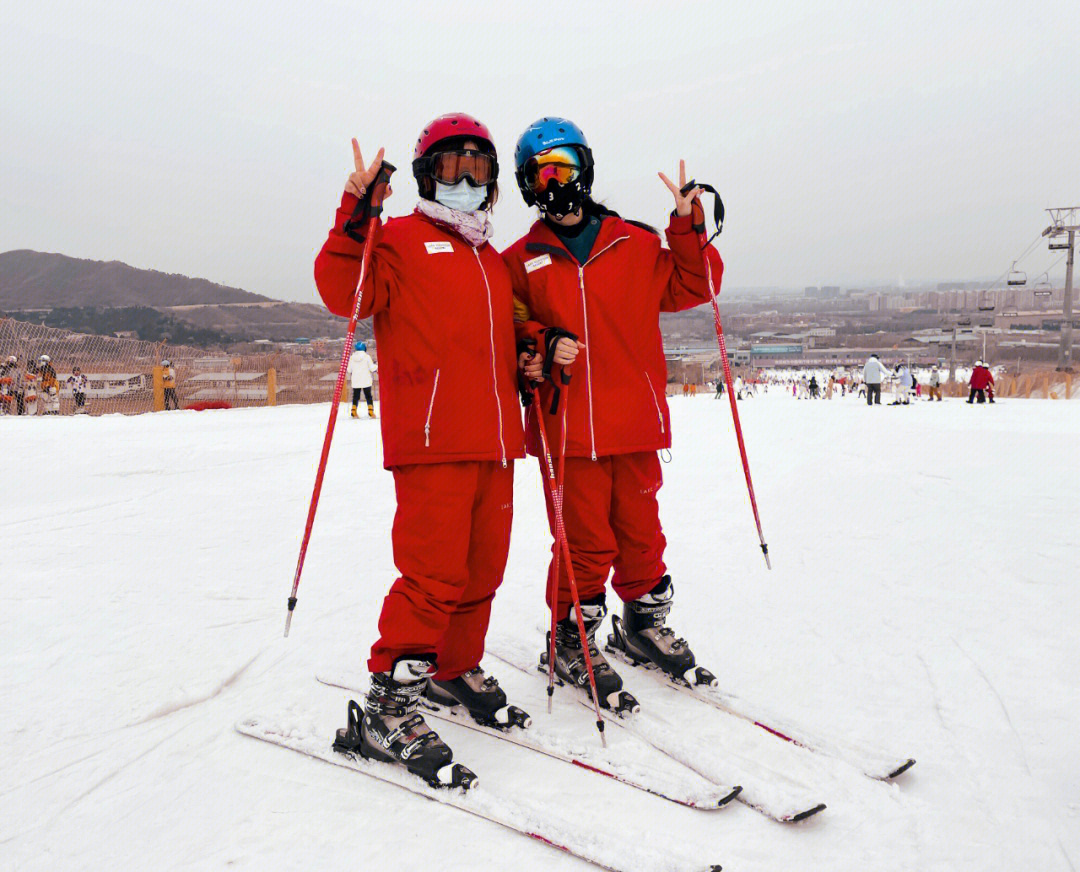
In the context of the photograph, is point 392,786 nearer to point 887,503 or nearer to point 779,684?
point 779,684

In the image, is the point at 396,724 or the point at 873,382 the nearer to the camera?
the point at 396,724

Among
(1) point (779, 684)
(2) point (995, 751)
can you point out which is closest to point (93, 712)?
(1) point (779, 684)

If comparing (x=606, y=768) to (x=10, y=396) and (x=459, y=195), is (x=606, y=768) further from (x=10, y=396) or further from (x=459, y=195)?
(x=10, y=396)

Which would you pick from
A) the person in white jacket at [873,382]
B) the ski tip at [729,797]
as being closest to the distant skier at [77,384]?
the ski tip at [729,797]

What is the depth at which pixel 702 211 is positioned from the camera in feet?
8.13

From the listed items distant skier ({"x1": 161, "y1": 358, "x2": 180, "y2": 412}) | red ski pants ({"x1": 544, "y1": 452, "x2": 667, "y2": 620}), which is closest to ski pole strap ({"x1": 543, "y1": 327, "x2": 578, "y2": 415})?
red ski pants ({"x1": 544, "y1": 452, "x2": 667, "y2": 620})

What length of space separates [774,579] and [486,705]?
6.34 feet

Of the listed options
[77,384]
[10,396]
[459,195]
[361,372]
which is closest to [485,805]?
[459,195]

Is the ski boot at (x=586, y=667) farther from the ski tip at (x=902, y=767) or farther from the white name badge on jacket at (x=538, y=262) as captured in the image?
the white name badge on jacket at (x=538, y=262)

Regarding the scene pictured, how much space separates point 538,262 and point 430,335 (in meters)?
0.52

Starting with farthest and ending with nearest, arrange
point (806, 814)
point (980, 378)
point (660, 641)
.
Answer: point (980, 378)
point (660, 641)
point (806, 814)

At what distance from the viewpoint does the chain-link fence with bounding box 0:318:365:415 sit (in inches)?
555

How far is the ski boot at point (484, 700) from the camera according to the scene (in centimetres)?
224

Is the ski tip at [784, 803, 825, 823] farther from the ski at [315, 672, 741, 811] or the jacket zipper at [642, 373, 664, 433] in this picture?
the jacket zipper at [642, 373, 664, 433]
